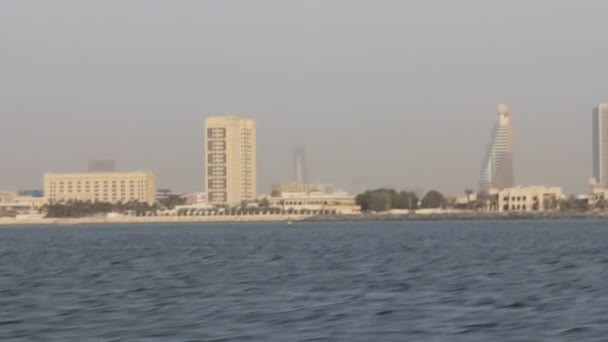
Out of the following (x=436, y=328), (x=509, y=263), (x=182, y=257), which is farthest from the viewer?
(x=182, y=257)

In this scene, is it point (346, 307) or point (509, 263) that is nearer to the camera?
point (346, 307)

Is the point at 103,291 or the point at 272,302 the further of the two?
the point at 103,291

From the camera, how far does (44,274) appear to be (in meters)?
45.0

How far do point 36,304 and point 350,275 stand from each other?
38.6 ft

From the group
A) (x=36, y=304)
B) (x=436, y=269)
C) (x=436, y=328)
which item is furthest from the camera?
(x=436, y=269)

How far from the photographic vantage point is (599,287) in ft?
109

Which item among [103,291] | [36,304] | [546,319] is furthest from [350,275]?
[546,319]

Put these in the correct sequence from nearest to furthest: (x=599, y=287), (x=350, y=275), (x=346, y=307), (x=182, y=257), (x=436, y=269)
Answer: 1. (x=346, y=307)
2. (x=599, y=287)
3. (x=350, y=275)
4. (x=436, y=269)
5. (x=182, y=257)

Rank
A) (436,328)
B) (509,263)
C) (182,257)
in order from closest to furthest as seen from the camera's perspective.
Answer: (436,328)
(509,263)
(182,257)

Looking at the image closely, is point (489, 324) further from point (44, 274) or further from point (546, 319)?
point (44, 274)

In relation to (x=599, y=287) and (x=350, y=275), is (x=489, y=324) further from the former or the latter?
(x=350, y=275)

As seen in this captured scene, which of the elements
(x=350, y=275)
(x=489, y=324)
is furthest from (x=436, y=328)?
(x=350, y=275)

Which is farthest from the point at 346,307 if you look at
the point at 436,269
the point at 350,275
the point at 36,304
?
the point at 436,269

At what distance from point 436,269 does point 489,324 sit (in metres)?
18.8
